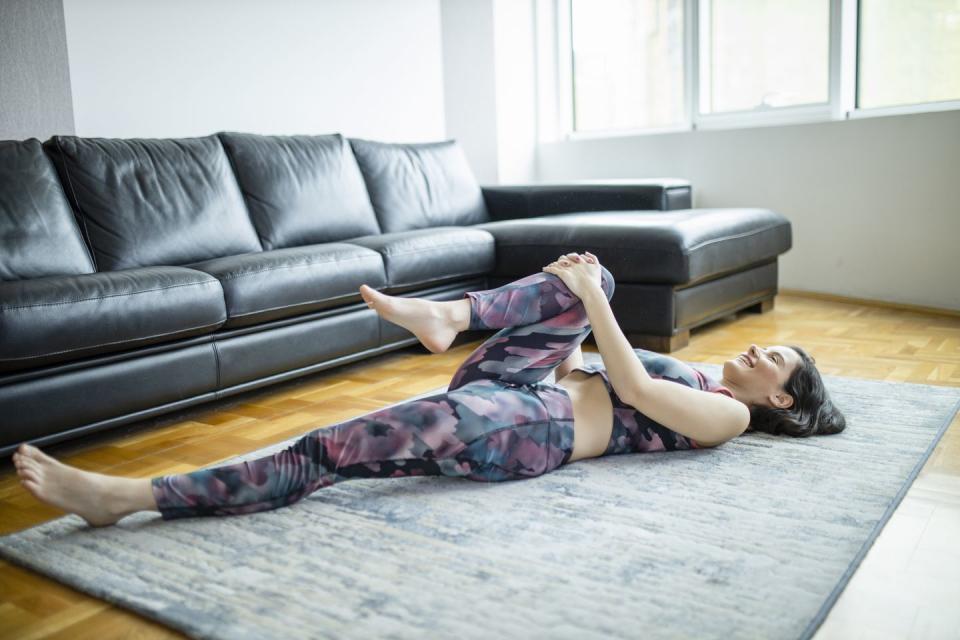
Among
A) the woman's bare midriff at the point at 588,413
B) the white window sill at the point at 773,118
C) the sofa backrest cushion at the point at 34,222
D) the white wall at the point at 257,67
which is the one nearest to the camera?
the woman's bare midriff at the point at 588,413

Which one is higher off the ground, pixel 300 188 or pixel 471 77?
pixel 471 77

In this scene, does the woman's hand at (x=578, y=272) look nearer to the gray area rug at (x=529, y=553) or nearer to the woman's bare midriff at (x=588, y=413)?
the woman's bare midriff at (x=588, y=413)

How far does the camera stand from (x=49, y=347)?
2168 millimetres

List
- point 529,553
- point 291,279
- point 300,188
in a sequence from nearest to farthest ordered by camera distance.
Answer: point 529,553 → point 291,279 → point 300,188

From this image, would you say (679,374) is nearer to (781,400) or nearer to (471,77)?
(781,400)

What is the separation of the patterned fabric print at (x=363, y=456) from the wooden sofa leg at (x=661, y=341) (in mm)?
1663

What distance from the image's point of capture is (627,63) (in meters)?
5.48

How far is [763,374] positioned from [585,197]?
2371mm

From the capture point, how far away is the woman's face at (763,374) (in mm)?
2023

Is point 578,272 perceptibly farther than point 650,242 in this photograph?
No

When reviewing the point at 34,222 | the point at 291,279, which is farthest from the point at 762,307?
the point at 34,222

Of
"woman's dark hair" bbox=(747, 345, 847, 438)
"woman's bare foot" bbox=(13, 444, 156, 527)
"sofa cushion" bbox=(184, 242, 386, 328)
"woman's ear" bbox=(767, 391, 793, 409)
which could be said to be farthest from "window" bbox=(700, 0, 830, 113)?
"woman's bare foot" bbox=(13, 444, 156, 527)

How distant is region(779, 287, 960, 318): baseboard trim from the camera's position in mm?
4159

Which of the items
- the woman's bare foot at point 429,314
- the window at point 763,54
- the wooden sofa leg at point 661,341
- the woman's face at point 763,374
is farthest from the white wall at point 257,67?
the woman's face at point 763,374
